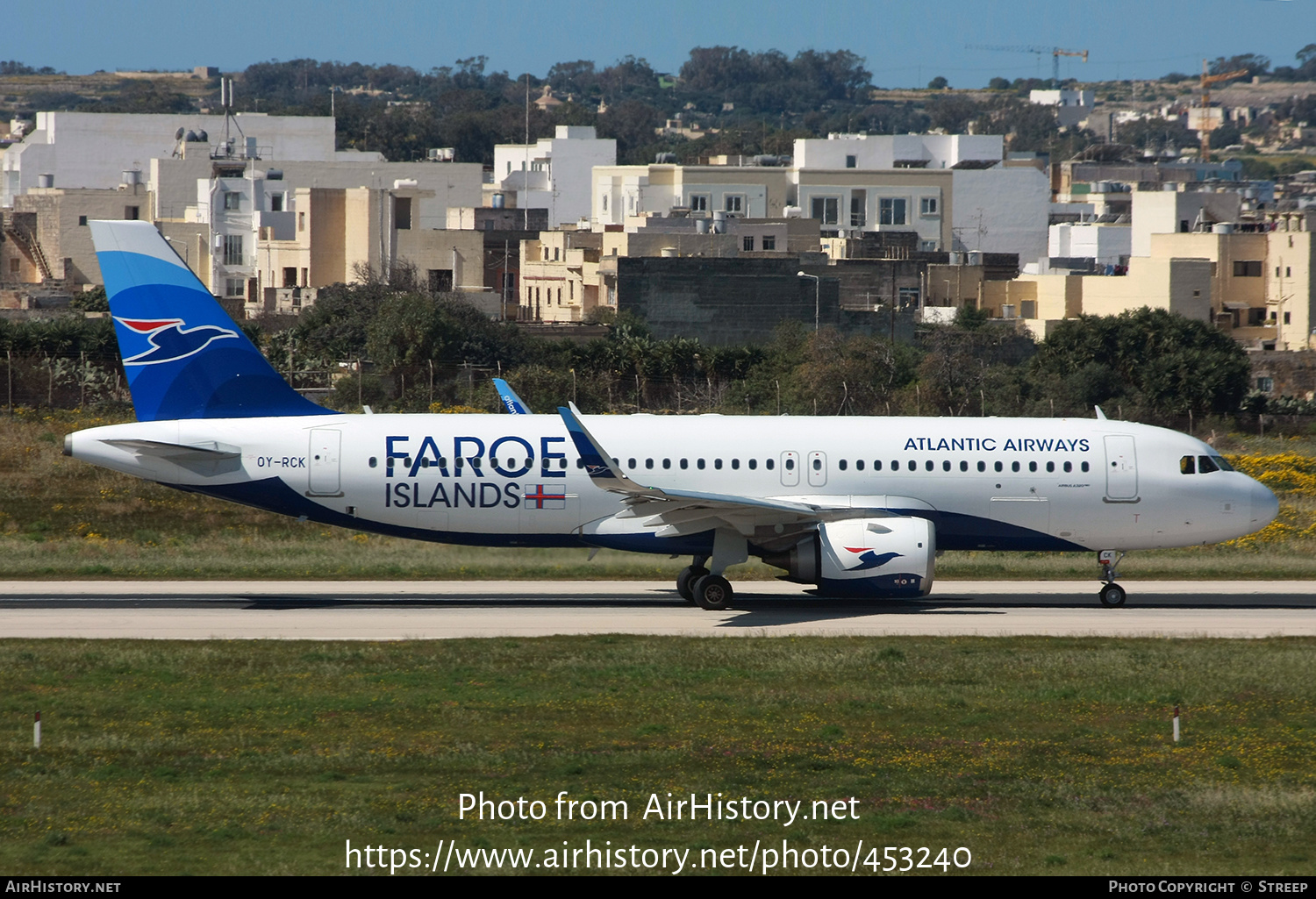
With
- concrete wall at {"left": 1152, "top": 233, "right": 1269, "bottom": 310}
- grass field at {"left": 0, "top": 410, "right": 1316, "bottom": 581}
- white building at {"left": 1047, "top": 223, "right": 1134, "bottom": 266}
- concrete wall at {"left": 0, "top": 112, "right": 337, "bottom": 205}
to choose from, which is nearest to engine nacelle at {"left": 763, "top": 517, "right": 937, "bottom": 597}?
grass field at {"left": 0, "top": 410, "right": 1316, "bottom": 581}

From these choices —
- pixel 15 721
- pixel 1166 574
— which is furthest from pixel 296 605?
pixel 1166 574

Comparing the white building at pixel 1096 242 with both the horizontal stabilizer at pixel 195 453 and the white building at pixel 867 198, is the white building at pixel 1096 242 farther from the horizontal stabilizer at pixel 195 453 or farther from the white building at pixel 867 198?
the horizontal stabilizer at pixel 195 453

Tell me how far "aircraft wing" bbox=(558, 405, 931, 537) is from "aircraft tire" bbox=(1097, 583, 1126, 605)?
13.9 ft

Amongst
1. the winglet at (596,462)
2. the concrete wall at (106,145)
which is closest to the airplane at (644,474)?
the winglet at (596,462)

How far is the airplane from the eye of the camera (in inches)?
1182

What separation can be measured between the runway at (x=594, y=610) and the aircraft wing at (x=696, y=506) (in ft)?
5.81

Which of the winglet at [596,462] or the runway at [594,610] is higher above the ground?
the winglet at [596,462]

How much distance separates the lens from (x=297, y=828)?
15.5m

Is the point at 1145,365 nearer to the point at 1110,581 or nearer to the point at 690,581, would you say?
the point at 1110,581

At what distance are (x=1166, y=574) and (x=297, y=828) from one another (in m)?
26.9

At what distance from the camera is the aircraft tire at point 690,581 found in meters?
31.0

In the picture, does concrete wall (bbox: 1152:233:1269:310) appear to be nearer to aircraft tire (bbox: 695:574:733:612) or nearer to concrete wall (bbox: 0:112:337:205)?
aircraft tire (bbox: 695:574:733:612)

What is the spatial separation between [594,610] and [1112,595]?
10.4 m

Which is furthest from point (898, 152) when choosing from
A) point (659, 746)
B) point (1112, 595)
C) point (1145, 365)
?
point (659, 746)
